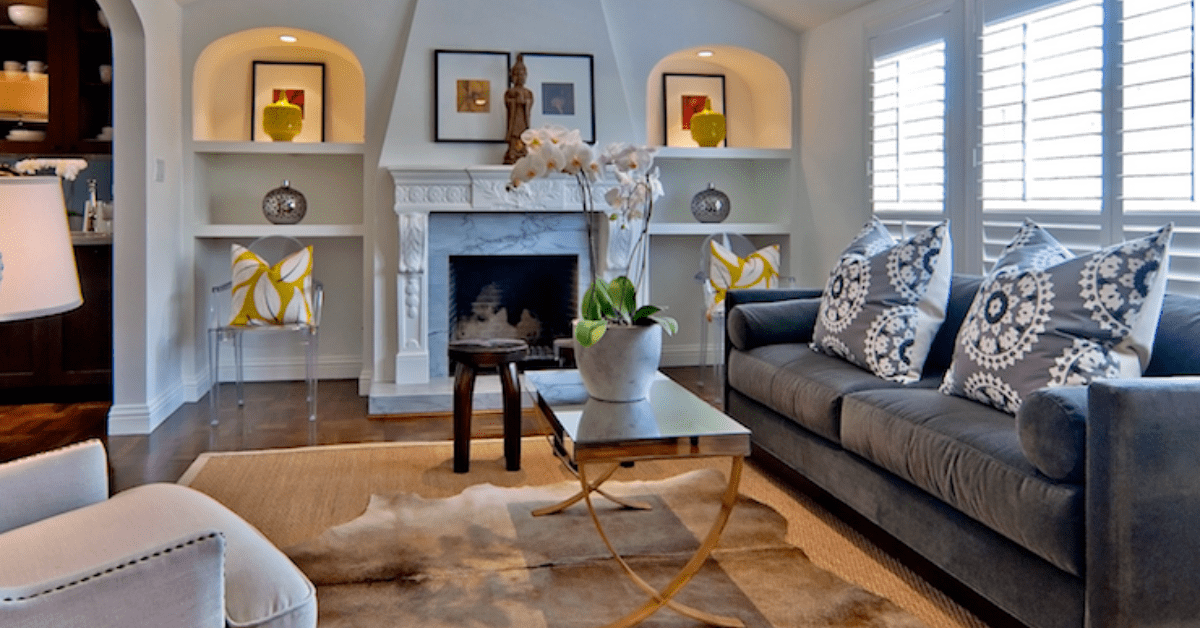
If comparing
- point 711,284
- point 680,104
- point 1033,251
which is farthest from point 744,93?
point 1033,251

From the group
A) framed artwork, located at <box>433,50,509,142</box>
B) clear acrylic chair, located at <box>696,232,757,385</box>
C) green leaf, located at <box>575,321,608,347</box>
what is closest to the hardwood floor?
clear acrylic chair, located at <box>696,232,757,385</box>

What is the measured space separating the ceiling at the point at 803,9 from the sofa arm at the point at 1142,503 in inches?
153

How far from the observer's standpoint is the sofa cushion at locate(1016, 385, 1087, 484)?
6.72 ft

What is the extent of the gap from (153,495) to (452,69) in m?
4.09

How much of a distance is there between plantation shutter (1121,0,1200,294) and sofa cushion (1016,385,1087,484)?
154cm

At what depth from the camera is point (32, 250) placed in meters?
1.64

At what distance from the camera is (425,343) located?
223 inches

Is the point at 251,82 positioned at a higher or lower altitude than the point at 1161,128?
higher

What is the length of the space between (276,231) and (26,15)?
1795 mm

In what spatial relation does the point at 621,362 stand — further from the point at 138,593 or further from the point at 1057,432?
the point at 138,593

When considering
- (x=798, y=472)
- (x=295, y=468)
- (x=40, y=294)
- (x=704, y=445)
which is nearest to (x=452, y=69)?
(x=295, y=468)

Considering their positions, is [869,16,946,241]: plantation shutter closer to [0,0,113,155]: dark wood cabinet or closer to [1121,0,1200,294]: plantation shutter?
Result: [1121,0,1200,294]: plantation shutter

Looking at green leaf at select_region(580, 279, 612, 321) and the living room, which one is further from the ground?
the living room

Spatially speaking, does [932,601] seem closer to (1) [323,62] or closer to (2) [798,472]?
(2) [798,472]
